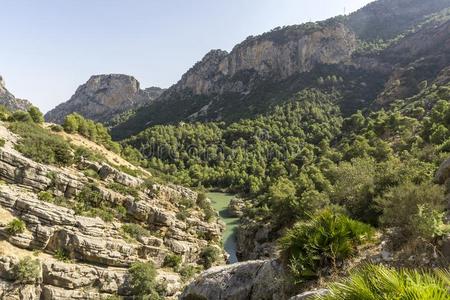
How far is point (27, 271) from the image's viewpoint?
25.9 metres

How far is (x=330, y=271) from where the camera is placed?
30.9 ft

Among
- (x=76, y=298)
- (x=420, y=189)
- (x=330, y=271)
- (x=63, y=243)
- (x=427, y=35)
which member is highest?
(x=427, y=35)

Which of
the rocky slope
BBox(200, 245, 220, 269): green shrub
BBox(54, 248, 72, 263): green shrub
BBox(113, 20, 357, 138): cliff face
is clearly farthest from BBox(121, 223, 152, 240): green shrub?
BBox(113, 20, 357, 138): cliff face

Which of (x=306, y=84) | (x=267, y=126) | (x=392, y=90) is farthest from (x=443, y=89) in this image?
(x=306, y=84)

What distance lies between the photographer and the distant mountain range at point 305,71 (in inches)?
4926

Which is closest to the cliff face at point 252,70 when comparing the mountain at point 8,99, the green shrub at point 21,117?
the mountain at point 8,99

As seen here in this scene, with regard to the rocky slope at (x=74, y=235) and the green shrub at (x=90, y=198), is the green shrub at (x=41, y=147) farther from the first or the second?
the green shrub at (x=90, y=198)

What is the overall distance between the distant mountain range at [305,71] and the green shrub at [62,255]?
102 metres

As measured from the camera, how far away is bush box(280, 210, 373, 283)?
9.46 metres

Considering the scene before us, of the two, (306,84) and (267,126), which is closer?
(267,126)

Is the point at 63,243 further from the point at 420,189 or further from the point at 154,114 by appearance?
the point at 154,114

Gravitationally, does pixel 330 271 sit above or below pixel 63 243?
above

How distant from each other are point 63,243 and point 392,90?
10972 centimetres

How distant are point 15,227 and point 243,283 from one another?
24.2 m
